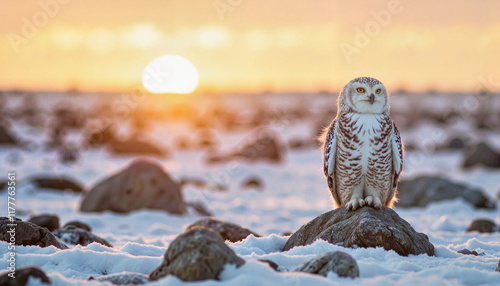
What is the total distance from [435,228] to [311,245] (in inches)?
151

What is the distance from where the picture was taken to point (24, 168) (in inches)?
612

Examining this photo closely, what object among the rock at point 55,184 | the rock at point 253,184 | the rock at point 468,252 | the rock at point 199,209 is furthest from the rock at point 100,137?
the rock at point 468,252

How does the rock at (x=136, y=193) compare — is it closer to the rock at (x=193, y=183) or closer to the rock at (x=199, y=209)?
the rock at (x=199, y=209)

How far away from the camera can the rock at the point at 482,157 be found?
16.1 m

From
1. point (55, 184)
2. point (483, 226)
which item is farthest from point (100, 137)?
point (483, 226)

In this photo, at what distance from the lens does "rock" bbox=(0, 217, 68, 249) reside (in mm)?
5152

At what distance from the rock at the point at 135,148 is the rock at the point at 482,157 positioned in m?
10.5

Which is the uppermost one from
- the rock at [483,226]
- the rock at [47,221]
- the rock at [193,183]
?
the rock at [193,183]

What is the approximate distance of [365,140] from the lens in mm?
5180

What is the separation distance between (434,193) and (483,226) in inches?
127

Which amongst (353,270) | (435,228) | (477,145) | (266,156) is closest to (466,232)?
(435,228)

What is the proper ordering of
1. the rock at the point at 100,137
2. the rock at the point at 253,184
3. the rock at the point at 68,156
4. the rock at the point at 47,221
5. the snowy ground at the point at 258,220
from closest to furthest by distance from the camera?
the snowy ground at the point at 258,220, the rock at the point at 47,221, the rock at the point at 253,184, the rock at the point at 68,156, the rock at the point at 100,137

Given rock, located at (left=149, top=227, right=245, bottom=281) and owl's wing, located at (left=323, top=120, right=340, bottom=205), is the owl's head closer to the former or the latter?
owl's wing, located at (left=323, top=120, right=340, bottom=205)

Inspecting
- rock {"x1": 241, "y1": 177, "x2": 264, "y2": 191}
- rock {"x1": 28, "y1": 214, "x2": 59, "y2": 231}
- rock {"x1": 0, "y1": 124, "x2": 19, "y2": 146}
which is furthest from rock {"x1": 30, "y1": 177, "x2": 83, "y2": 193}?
rock {"x1": 0, "y1": 124, "x2": 19, "y2": 146}
